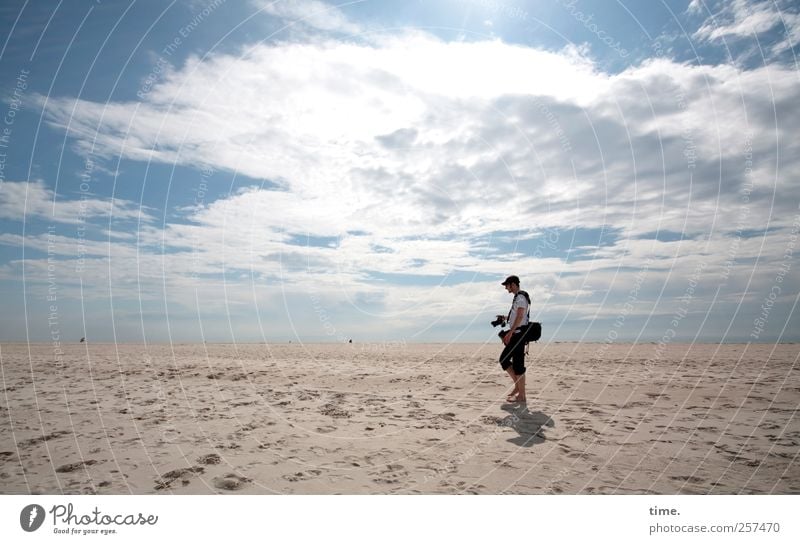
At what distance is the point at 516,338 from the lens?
35.5ft

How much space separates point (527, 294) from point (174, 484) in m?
8.69

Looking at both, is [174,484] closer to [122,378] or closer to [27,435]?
[27,435]

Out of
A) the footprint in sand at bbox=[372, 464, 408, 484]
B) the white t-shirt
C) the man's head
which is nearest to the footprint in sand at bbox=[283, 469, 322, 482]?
the footprint in sand at bbox=[372, 464, 408, 484]

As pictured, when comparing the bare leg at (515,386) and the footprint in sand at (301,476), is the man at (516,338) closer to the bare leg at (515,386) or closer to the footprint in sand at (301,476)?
the bare leg at (515,386)

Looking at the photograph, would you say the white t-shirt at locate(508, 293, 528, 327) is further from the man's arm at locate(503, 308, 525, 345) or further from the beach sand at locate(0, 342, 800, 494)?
the beach sand at locate(0, 342, 800, 494)

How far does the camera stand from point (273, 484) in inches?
241

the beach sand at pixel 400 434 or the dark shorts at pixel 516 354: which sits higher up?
the dark shorts at pixel 516 354

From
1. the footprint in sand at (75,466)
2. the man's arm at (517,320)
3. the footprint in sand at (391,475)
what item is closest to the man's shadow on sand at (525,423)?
the man's arm at (517,320)

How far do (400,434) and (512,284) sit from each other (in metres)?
5.12

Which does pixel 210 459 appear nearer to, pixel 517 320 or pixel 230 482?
pixel 230 482

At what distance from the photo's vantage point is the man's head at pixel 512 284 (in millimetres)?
11289

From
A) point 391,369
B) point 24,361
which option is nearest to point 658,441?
point 391,369

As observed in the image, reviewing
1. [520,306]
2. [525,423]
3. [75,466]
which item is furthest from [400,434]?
[75,466]

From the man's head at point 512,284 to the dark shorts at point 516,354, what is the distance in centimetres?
124
